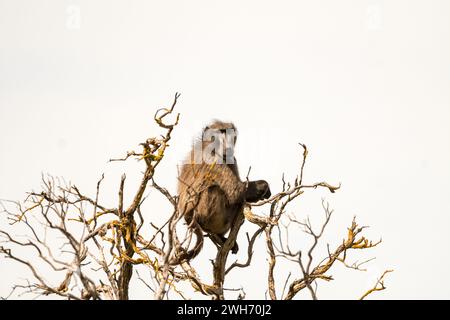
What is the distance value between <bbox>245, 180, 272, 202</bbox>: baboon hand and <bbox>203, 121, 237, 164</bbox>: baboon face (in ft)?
2.25

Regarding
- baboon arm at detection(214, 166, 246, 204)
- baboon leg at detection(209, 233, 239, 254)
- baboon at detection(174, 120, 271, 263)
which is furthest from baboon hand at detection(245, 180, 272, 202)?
baboon leg at detection(209, 233, 239, 254)

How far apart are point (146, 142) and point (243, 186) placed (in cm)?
237

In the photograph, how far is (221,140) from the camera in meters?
11.9

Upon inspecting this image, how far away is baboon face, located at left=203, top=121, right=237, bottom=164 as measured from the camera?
11.7 m

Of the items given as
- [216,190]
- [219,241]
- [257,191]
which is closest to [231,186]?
[216,190]

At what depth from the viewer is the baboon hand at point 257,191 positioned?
11.1m

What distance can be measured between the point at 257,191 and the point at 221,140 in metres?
1.15

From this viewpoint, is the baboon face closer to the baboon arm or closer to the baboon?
the baboon

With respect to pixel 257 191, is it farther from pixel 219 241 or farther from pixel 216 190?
pixel 219 241

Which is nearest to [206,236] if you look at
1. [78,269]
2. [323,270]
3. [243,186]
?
[243,186]
